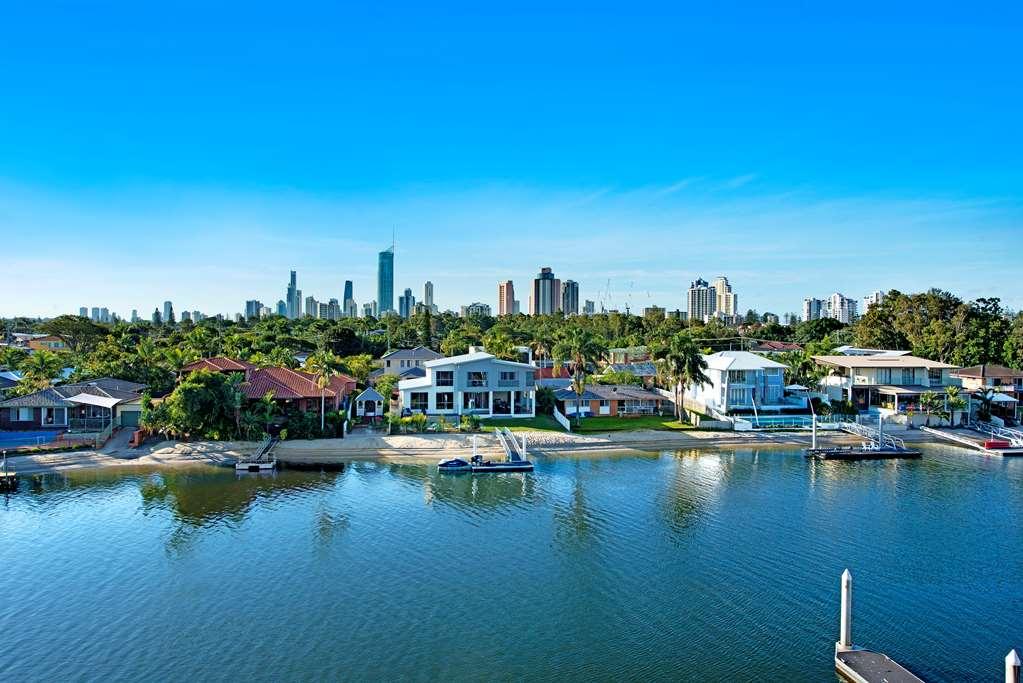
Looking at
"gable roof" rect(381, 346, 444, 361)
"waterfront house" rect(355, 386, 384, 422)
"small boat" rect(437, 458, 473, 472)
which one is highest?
"gable roof" rect(381, 346, 444, 361)

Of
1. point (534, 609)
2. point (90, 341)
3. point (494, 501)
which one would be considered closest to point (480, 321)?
point (90, 341)

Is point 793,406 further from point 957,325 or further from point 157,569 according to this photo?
point 157,569

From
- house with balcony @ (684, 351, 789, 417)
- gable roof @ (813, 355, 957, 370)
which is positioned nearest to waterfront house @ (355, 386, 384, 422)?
house with balcony @ (684, 351, 789, 417)

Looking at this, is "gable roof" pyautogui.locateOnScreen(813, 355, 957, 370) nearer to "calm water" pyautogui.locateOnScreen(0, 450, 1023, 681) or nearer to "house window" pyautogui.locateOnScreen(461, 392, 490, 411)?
"calm water" pyautogui.locateOnScreen(0, 450, 1023, 681)

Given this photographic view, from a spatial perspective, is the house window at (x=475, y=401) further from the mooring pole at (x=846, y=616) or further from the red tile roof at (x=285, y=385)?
the mooring pole at (x=846, y=616)

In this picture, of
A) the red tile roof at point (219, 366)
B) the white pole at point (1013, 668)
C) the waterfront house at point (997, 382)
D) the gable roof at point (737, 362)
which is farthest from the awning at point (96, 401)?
the waterfront house at point (997, 382)

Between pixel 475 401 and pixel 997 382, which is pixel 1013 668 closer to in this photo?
pixel 475 401
